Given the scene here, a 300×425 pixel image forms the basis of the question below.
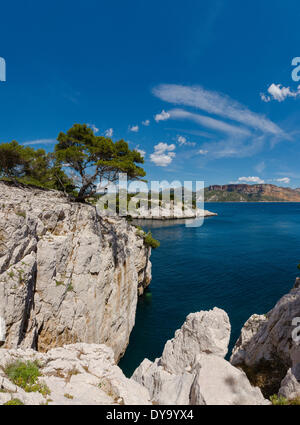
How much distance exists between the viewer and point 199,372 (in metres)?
8.63

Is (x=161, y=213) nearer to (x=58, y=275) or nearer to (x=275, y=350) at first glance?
(x=58, y=275)

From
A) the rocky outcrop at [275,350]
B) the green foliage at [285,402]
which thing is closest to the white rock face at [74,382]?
the green foliage at [285,402]

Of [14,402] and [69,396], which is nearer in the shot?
[14,402]

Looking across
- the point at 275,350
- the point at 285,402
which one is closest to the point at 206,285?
the point at 275,350

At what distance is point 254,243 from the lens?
65.9m

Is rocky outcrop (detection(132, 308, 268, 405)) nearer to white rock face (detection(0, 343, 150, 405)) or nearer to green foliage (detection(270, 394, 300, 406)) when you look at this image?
green foliage (detection(270, 394, 300, 406))

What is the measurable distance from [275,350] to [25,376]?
39.1 ft

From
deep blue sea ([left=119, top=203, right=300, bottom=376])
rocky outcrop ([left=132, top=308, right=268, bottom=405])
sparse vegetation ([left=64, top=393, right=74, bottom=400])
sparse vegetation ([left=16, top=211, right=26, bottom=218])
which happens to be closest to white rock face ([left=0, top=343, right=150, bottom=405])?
sparse vegetation ([left=64, top=393, right=74, bottom=400])

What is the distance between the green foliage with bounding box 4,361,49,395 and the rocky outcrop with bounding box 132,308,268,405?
4.95m

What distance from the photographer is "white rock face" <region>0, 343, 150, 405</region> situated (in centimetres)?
667

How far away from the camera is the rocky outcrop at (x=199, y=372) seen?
755cm

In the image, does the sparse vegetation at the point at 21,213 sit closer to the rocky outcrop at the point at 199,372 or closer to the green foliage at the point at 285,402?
the rocky outcrop at the point at 199,372
